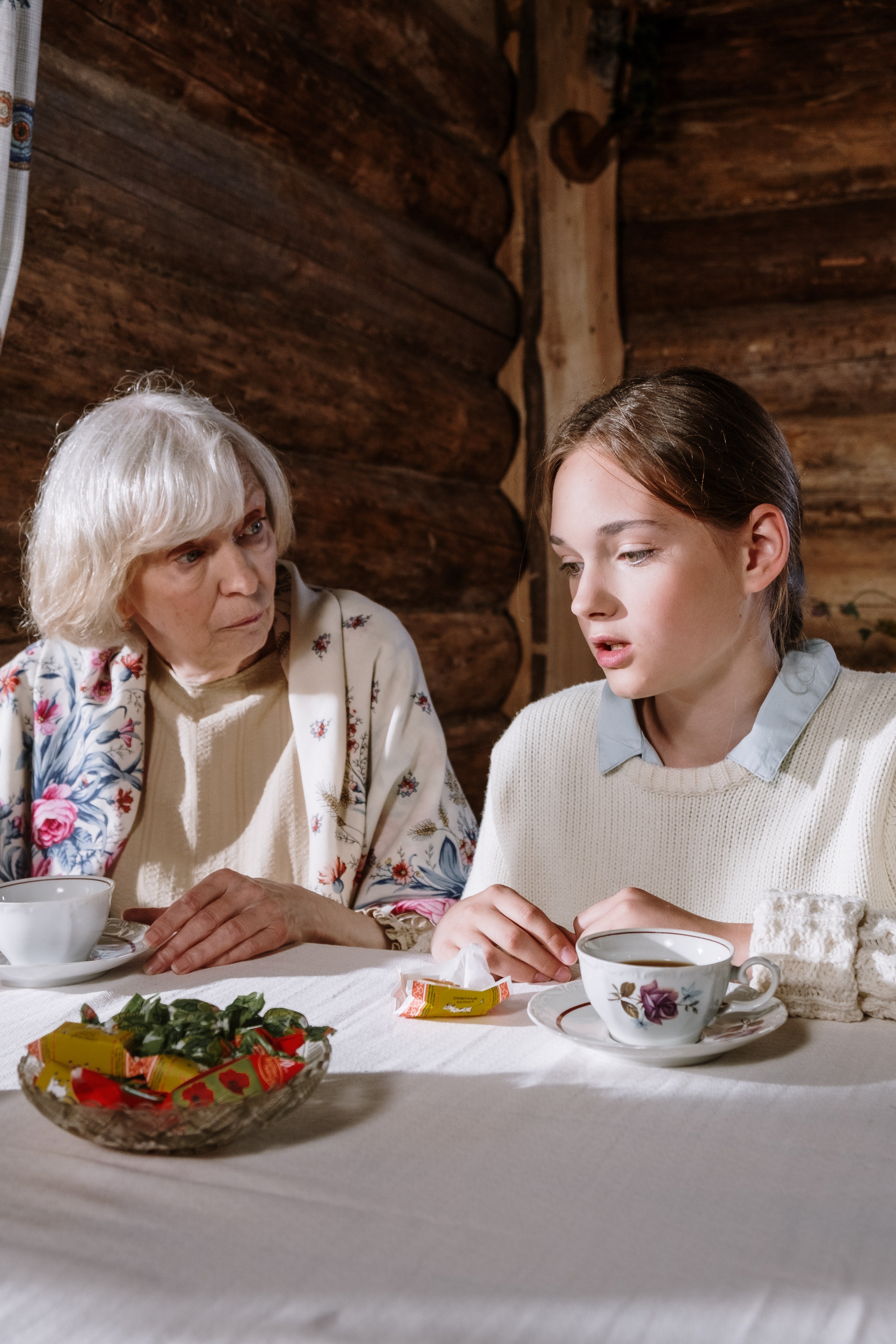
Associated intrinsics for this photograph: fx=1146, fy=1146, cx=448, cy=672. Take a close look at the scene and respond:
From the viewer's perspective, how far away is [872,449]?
3314 millimetres

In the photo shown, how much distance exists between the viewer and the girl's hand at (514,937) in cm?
101

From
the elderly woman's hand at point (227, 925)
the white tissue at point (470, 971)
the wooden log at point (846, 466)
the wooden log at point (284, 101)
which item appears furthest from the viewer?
the wooden log at point (846, 466)

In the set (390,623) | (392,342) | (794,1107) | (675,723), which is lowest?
(794,1107)

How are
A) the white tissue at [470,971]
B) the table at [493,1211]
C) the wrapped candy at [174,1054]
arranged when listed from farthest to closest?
the white tissue at [470,971] → the wrapped candy at [174,1054] → the table at [493,1211]

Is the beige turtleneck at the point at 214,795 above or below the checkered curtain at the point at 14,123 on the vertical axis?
below

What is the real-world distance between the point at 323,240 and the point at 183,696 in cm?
141

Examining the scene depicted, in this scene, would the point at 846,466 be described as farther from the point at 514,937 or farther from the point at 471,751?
the point at 514,937

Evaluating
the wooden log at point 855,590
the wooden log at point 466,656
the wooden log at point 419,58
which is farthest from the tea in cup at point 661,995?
the wooden log at point 855,590

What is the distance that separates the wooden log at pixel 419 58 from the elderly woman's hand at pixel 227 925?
1.97 m

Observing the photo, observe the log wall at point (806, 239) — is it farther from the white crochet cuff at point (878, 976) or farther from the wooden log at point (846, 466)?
the white crochet cuff at point (878, 976)

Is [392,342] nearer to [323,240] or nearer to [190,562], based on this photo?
[323,240]

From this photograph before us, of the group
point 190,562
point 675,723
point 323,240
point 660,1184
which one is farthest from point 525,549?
point 660,1184

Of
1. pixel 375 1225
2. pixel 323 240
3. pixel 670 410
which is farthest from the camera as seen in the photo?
pixel 323 240

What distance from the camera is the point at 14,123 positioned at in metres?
1.61
